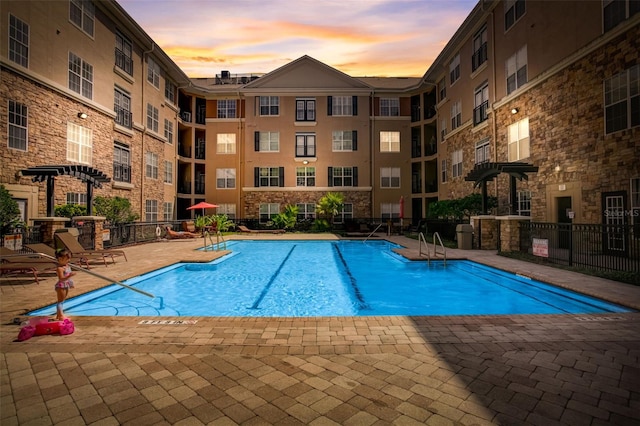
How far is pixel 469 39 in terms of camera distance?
2109 cm

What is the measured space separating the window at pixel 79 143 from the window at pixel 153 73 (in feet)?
25.4

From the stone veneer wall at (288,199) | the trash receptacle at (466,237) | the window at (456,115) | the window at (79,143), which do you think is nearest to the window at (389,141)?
the stone veneer wall at (288,199)

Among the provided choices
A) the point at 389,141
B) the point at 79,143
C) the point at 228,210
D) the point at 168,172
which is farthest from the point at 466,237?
the point at 168,172

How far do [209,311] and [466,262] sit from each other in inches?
351

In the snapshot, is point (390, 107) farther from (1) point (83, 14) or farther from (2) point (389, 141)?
(1) point (83, 14)

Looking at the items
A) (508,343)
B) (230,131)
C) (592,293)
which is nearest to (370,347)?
(508,343)

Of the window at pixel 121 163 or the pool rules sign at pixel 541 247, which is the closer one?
the pool rules sign at pixel 541 247

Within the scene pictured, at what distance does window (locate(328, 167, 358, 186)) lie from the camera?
28844 mm

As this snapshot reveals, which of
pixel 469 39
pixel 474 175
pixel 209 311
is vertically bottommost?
pixel 209 311

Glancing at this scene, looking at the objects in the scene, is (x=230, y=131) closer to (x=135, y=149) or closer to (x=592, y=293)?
(x=135, y=149)

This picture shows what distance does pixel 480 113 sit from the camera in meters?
20.0

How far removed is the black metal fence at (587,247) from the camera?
8.55 m

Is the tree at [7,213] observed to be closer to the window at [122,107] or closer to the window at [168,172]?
the window at [122,107]

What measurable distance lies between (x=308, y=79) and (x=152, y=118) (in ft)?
43.7
